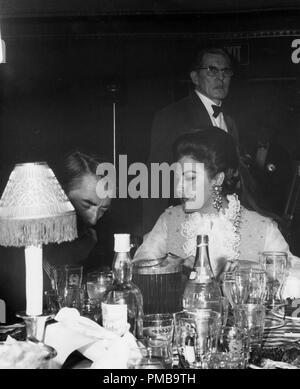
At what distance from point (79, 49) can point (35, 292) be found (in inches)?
79.8

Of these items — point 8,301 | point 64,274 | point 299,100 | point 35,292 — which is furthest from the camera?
point 8,301

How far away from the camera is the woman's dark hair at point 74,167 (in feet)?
11.4

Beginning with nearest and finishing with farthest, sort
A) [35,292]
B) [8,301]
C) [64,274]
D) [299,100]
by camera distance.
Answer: [35,292] < [64,274] < [299,100] < [8,301]

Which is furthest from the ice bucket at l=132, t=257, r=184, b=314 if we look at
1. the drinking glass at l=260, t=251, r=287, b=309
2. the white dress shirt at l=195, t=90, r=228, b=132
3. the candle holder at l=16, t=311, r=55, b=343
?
the white dress shirt at l=195, t=90, r=228, b=132

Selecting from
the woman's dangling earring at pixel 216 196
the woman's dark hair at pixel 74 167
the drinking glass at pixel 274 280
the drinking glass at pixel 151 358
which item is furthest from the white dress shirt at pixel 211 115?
the drinking glass at pixel 151 358

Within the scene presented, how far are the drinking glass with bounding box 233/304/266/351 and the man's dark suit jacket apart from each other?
1.70 m

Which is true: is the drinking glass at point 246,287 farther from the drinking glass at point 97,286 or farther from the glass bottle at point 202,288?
the drinking glass at point 97,286

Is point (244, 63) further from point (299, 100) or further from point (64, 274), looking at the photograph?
point (64, 274)

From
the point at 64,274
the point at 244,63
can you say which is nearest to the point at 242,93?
the point at 244,63

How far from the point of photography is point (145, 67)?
3.44 metres

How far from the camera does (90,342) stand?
1.48 metres

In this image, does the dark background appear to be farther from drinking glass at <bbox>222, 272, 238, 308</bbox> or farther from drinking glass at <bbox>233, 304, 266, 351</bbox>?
drinking glass at <bbox>233, 304, 266, 351</bbox>

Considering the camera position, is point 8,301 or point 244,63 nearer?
point 244,63

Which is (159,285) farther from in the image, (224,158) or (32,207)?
(224,158)
